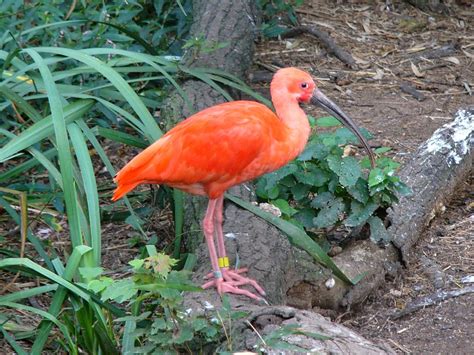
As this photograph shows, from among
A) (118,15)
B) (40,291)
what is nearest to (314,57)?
(118,15)

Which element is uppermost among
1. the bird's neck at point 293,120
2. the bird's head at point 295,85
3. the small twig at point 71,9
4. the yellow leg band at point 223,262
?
the bird's head at point 295,85

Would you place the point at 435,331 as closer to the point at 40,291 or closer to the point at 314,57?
the point at 40,291

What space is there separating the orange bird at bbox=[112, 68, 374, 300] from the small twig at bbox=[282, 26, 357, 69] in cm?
340

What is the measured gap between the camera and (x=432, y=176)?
5.25 m

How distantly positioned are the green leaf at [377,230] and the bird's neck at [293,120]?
0.65 meters

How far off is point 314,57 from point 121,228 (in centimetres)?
284

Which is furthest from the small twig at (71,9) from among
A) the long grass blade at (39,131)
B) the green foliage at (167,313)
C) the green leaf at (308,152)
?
the green foliage at (167,313)

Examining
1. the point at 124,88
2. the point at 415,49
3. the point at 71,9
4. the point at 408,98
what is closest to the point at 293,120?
the point at 124,88

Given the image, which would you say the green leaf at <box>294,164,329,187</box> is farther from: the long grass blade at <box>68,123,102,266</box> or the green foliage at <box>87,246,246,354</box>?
the green foliage at <box>87,246,246,354</box>

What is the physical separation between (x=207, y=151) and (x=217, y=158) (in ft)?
0.17

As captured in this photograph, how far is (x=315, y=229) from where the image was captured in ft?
16.9

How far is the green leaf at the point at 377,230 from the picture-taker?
479 centimetres

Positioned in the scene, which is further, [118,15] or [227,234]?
[118,15]

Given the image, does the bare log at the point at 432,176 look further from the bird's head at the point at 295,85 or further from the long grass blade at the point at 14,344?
the long grass blade at the point at 14,344
